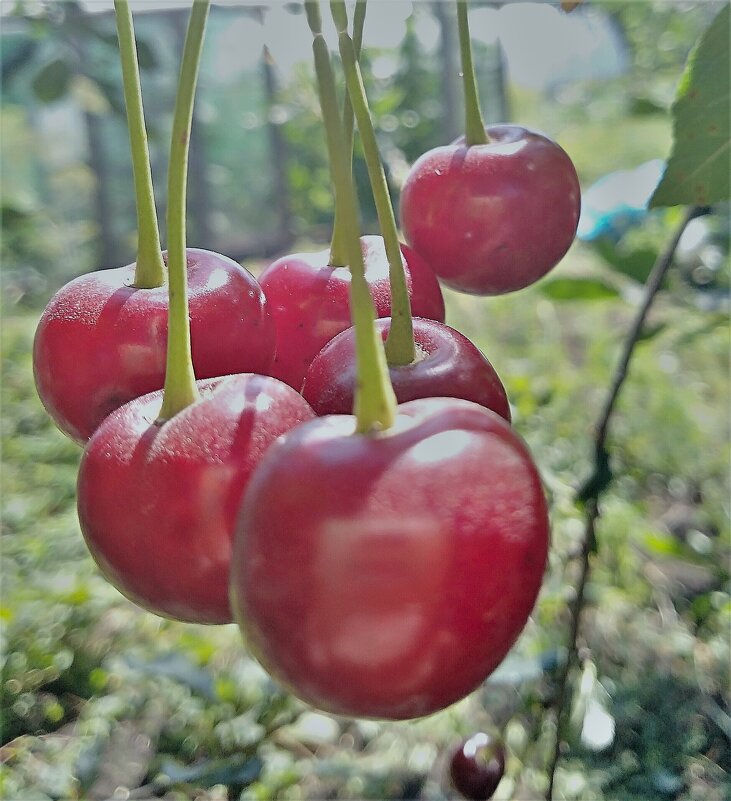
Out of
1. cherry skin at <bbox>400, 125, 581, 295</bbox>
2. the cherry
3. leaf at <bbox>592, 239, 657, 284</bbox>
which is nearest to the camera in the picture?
cherry skin at <bbox>400, 125, 581, 295</bbox>

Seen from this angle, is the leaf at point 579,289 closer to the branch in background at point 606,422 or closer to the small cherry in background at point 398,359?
the branch in background at point 606,422

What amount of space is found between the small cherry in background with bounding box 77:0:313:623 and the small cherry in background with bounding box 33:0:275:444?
40 mm

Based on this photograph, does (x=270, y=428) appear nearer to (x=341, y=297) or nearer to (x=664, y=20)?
(x=341, y=297)

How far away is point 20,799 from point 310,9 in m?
1.24

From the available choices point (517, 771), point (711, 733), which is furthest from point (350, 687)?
point (711, 733)

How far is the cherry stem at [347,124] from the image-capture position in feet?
1.28

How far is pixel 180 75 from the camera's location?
0.33m

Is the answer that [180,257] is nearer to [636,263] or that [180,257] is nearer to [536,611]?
[636,263]

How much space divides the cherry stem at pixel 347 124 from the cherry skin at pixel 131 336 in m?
0.06

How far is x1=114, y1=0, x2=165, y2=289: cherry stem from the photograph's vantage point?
345mm

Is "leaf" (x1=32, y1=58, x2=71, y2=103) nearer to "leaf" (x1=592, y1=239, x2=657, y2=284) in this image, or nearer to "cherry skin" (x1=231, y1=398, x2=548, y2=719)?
"leaf" (x1=592, y1=239, x2=657, y2=284)

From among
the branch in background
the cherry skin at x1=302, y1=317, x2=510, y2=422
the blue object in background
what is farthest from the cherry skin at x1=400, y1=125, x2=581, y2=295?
the blue object in background

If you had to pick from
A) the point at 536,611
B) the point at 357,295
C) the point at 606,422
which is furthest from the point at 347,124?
the point at 536,611

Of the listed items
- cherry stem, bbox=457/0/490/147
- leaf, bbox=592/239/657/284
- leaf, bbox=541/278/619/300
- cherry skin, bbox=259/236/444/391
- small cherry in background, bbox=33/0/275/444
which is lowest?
leaf, bbox=541/278/619/300
